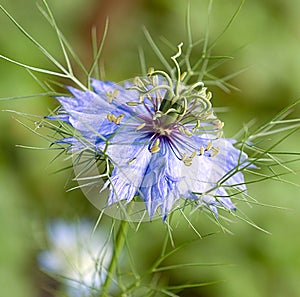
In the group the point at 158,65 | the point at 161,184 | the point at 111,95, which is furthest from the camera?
the point at 158,65

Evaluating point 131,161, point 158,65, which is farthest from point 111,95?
point 158,65

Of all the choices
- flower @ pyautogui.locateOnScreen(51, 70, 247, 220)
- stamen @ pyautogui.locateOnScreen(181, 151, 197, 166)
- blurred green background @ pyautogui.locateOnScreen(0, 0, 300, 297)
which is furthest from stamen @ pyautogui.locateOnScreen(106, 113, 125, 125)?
blurred green background @ pyautogui.locateOnScreen(0, 0, 300, 297)

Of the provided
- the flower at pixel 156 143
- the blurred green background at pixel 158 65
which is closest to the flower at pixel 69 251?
the blurred green background at pixel 158 65

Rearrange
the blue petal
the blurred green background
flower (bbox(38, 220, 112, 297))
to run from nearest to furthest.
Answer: the blue petal, flower (bbox(38, 220, 112, 297)), the blurred green background

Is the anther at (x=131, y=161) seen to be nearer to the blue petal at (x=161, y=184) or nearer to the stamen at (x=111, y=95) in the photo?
the blue petal at (x=161, y=184)

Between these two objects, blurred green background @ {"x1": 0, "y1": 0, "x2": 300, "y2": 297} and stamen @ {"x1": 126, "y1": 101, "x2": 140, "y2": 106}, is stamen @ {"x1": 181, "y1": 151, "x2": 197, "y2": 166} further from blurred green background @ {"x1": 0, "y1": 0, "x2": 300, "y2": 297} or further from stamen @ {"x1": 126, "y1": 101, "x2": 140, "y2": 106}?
blurred green background @ {"x1": 0, "y1": 0, "x2": 300, "y2": 297}

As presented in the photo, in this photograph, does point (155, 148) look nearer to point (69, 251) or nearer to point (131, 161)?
point (131, 161)

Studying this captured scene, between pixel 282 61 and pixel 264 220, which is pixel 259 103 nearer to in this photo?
pixel 282 61
